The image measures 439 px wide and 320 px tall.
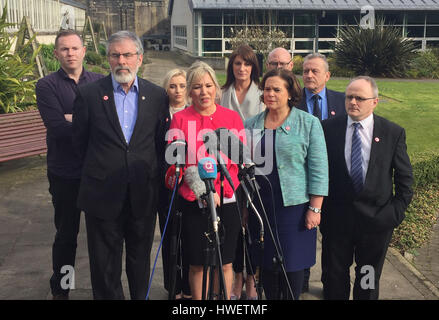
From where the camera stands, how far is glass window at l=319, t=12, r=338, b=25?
29391mm

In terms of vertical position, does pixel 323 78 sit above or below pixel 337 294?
above

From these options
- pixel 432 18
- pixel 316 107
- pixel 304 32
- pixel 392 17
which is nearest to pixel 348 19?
pixel 392 17

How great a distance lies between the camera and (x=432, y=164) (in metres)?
7.61

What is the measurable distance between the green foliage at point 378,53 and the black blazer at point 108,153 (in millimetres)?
19554

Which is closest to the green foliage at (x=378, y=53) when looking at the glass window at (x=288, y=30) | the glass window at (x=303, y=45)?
the glass window at (x=288, y=30)

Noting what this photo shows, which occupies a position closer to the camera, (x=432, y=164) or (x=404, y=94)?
(x=432, y=164)

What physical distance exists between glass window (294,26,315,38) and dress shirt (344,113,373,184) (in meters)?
26.5

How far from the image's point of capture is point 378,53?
2145 cm

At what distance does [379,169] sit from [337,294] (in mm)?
980

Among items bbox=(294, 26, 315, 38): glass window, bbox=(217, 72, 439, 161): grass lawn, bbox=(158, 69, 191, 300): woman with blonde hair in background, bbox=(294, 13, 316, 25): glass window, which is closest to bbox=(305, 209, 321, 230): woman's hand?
bbox=(158, 69, 191, 300): woman with blonde hair in background

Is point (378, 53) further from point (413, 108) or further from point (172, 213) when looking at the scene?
point (172, 213)

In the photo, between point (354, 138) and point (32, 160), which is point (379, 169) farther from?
point (32, 160)

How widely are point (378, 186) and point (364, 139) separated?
0.34 meters
